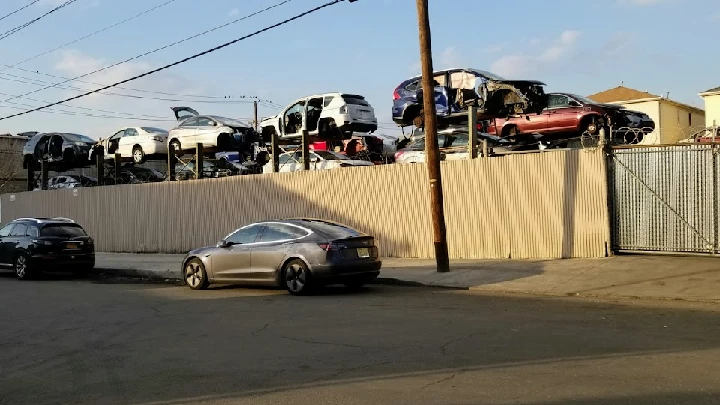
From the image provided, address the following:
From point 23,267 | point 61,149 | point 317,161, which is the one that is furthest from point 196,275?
point 61,149

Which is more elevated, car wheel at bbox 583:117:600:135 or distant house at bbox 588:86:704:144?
distant house at bbox 588:86:704:144

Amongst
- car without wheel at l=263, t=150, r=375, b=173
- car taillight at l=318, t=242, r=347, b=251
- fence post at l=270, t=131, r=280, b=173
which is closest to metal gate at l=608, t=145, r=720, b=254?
car taillight at l=318, t=242, r=347, b=251

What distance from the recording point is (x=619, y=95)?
53250mm

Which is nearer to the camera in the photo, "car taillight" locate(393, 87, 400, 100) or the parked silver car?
the parked silver car

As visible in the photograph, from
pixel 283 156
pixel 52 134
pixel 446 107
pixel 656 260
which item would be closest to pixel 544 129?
pixel 446 107

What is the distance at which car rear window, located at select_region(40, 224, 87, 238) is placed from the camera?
19.7m

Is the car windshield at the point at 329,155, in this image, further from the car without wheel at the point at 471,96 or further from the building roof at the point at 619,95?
the building roof at the point at 619,95

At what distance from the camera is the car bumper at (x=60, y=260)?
1916 cm

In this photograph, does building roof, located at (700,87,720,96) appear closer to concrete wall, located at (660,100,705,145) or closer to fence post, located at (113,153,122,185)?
concrete wall, located at (660,100,705,145)

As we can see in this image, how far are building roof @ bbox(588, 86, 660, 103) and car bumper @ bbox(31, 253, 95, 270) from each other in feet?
134

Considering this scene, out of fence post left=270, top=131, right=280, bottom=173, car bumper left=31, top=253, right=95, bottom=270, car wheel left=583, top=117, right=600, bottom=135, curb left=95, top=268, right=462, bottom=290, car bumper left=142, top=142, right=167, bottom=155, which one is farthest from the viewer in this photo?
car bumper left=142, top=142, right=167, bottom=155

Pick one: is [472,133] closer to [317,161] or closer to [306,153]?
[306,153]

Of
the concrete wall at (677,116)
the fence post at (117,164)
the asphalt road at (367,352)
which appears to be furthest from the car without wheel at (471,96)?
the concrete wall at (677,116)

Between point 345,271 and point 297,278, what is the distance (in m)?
0.94
